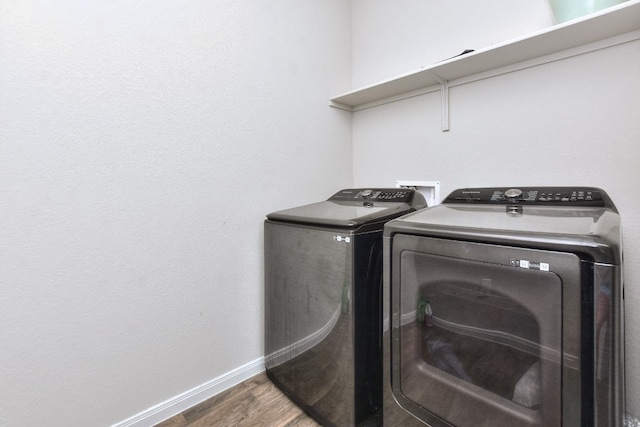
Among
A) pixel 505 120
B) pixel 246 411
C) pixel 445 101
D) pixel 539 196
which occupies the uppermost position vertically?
pixel 445 101

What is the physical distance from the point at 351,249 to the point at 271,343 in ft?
2.85

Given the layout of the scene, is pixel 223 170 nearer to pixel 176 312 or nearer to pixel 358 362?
pixel 176 312

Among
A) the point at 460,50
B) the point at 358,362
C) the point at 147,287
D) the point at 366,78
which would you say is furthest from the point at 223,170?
the point at 460,50

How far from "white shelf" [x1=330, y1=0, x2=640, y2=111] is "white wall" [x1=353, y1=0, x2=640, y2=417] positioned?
0.07m

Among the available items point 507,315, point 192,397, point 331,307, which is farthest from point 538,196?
point 192,397

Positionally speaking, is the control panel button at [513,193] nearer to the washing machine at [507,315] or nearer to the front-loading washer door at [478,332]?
the washing machine at [507,315]

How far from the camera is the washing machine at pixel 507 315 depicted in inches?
27.6

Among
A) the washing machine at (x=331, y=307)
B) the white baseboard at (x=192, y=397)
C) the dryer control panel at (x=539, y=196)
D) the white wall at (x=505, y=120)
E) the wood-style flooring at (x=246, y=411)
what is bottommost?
the wood-style flooring at (x=246, y=411)

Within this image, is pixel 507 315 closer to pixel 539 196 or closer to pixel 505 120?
pixel 539 196

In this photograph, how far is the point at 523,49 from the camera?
4.54 feet

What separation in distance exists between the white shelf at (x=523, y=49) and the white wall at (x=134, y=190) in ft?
2.33

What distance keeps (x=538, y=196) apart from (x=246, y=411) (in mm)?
1690

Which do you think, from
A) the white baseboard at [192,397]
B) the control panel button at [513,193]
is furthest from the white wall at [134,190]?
the control panel button at [513,193]

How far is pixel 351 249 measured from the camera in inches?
47.9
